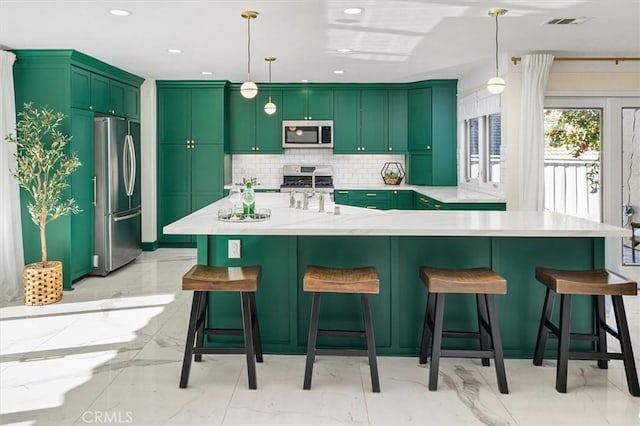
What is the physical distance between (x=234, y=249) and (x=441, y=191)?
3.95 metres

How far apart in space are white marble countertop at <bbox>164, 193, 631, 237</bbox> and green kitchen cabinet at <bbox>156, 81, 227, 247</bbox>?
157 inches

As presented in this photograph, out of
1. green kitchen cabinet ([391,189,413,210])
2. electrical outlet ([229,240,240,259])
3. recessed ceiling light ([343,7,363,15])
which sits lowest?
electrical outlet ([229,240,240,259])

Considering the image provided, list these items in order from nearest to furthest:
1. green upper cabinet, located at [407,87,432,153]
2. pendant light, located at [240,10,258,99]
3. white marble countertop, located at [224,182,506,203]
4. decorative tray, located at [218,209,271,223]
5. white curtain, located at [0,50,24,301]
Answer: decorative tray, located at [218,209,271,223] → pendant light, located at [240,10,258,99] → white curtain, located at [0,50,24,301] → white marble countertop, located at [224,182,506,203] → green upper cabinet, located at [407,87,432,153]

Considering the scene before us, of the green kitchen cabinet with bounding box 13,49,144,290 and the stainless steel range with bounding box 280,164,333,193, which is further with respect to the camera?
the stainless steel range with bounding box 280,164,333,193

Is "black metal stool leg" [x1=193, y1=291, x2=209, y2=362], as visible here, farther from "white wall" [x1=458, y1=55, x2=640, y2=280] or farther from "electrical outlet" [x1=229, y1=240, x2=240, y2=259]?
"white wall" [x1=458, y1=55, x2=640, y2=280]

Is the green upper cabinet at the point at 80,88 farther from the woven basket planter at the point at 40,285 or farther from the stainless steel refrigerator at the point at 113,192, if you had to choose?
the woven basket planter at the point at 40,285

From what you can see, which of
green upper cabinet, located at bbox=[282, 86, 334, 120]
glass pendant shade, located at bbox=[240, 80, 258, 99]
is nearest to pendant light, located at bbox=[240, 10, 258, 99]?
glass pendant shade, located at bbox=[240, 80, 258, 99]

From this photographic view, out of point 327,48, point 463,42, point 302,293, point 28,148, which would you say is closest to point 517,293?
point 302,293

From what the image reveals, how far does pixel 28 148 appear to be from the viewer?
4988 mm

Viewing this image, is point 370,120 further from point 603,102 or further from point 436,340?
point 436,340

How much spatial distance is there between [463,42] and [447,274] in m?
2.88

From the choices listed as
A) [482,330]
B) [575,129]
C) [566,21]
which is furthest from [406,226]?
[575,129]

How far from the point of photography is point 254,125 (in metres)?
7.93

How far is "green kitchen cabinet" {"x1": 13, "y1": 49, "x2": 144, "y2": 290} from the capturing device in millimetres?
5293
